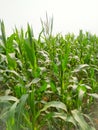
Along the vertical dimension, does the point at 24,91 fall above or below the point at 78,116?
above

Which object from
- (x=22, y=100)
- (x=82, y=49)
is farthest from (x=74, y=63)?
(x=22, y=100)

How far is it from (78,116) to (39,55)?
1117 mm

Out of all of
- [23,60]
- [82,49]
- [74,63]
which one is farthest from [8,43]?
[82,49]

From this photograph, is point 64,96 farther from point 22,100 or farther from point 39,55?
point 39,55

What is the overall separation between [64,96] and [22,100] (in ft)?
1.33

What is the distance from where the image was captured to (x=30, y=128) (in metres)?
1.21

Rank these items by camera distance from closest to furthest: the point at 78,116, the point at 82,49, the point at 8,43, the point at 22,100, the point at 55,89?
the point at 22,100 < the point at 78,116 < the point at 55,89 < the point at 8,43 < the point at 82,49

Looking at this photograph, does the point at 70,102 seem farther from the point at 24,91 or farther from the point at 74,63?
the point at 74,63

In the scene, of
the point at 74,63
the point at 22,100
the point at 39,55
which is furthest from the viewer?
the point at 74,63

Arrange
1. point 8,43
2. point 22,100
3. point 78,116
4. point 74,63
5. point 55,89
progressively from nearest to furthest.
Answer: point 22,100, point 78,116, point 55,89, point 8,43, point 74,63

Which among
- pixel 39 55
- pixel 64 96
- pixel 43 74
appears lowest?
pixel 64 96

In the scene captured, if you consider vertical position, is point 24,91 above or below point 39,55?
below

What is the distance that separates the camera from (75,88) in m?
1.39

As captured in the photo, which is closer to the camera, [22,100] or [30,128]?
[22,100]
